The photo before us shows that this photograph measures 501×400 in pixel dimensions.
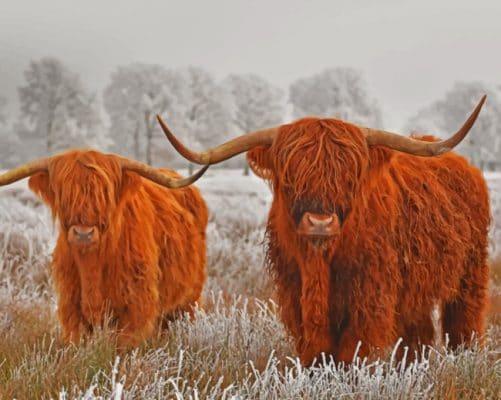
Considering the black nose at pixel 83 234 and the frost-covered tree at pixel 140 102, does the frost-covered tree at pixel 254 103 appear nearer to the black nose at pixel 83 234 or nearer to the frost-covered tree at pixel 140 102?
the frost-covered tree at pixel 140 102

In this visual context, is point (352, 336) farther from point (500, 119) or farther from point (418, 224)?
point (500, 119)

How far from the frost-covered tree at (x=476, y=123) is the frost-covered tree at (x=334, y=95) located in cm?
327

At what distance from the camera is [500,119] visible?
3878 centimetres

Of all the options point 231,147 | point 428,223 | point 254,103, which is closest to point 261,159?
point 231,147

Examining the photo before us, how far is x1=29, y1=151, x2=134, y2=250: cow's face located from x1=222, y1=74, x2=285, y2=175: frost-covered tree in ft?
→ 113

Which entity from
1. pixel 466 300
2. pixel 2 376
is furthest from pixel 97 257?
pixel 466 300

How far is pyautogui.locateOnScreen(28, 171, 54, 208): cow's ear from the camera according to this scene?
13.6 ft

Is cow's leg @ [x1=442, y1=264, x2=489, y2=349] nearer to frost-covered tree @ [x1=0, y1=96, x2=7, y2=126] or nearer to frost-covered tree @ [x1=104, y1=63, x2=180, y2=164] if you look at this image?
frost-covered tree @ [x1=104, y1=63, x2=180, y2=164]

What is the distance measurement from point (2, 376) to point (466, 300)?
107 inches

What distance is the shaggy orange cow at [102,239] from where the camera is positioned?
153 inches

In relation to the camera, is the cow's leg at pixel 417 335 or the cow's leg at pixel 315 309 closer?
the cow's leg at pixel 315 309

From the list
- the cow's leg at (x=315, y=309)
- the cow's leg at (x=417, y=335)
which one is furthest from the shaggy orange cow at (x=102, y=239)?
Result: the cow's leg at (x=417, y=335)

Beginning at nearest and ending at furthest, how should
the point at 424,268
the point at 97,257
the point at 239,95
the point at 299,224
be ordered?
1. the point at 299,224
2. the point at 424,268
3. the point at 97,257
4. the point at 239,95

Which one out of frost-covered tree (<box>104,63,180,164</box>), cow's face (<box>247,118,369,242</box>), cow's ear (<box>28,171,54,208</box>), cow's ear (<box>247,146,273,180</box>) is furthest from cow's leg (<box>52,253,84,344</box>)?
frost-covered tree (<box>104,63,180,164</box>)
